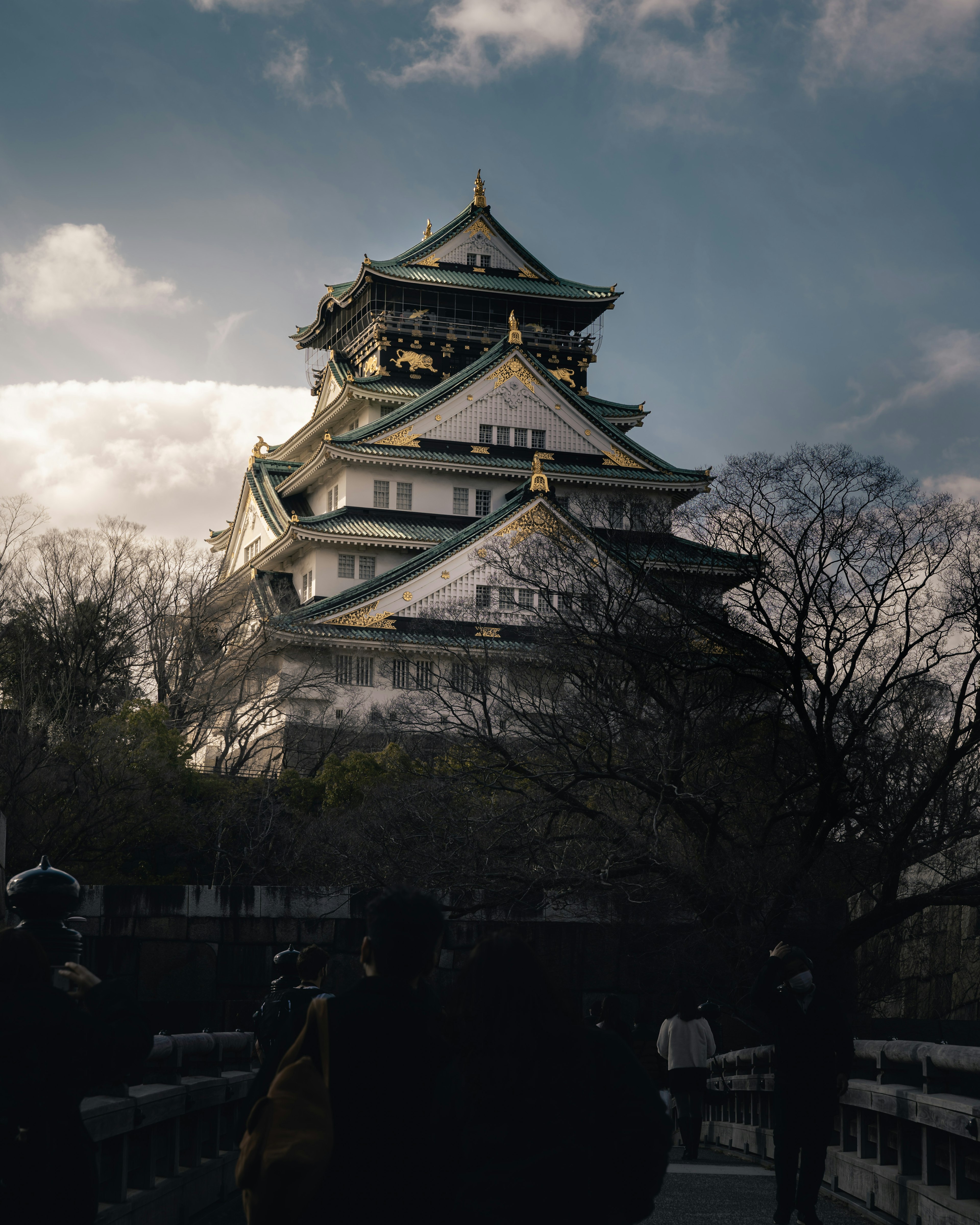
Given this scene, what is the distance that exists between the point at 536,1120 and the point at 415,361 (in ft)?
155

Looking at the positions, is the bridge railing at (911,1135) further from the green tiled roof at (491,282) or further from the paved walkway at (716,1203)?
the green tiled roof at (491,282)

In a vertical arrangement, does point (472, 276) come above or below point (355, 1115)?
above

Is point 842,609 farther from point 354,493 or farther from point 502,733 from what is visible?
point 354,493

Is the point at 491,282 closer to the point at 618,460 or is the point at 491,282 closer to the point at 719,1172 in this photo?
the point at 618,460

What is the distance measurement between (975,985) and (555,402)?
30.0 meters

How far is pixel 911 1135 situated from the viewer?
819cm

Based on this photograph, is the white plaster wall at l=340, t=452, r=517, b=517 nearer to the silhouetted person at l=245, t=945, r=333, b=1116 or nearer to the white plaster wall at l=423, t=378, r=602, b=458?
the white plaster wall at l=423, t=378, r=602, b=458

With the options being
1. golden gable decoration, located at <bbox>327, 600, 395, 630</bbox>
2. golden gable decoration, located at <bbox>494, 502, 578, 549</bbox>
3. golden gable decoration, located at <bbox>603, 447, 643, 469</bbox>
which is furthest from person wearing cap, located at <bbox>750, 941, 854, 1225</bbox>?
golden gable decoration, located at <bbox>603, 447, 643, 469</bbox>

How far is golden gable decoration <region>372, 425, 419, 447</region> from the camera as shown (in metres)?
44.0

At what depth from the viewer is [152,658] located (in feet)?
123

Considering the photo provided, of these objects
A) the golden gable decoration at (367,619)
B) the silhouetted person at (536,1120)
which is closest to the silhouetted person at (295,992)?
the silhouetted person at (536,1120)

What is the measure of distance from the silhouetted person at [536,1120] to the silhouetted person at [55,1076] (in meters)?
1.06

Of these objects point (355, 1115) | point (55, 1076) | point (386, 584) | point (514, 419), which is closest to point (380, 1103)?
point (355, 1115)

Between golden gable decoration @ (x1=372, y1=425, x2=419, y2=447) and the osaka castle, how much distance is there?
0.07 m
